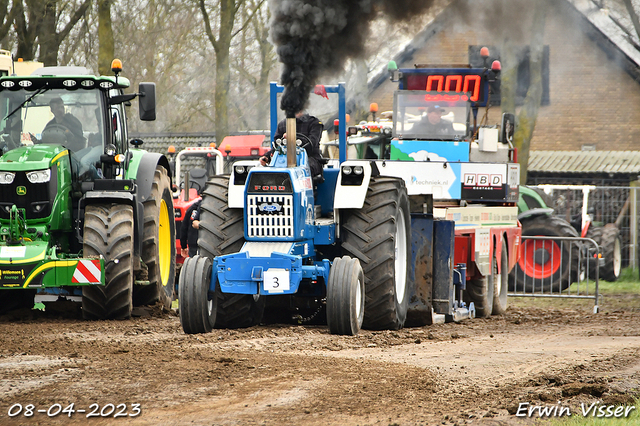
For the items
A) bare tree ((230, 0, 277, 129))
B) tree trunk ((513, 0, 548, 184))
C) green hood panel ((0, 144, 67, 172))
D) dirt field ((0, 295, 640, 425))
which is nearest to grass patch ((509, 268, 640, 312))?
tree trunk ((513, 0, 548, 184))

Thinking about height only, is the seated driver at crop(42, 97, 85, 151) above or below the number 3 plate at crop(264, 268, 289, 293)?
above

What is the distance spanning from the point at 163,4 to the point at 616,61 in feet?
53.3

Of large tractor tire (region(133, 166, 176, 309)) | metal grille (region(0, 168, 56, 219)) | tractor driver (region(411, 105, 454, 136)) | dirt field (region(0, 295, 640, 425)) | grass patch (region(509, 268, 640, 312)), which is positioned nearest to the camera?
dirt field (region(0, 295, 640, 425))

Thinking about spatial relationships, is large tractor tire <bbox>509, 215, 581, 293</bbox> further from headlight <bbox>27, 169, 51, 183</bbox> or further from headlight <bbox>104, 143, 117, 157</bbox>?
headlight <bbox>27, 169, 51, 183</bbox>

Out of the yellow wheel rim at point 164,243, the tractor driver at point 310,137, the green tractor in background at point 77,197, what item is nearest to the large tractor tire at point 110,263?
the green tractor in background at point 77,197

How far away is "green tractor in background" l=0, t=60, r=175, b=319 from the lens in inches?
373

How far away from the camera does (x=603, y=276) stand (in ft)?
63.1

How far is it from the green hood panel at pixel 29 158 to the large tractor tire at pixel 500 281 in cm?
602

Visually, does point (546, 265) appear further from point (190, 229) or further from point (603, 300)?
point (190, 229)

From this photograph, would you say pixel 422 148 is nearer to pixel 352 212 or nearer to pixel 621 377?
pixel 352 212

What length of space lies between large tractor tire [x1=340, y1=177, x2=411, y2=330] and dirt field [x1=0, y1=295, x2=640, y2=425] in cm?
22

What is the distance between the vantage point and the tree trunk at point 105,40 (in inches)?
794

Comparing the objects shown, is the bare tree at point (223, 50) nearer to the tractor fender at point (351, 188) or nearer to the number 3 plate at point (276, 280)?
the tractor fender at point (351, 188)

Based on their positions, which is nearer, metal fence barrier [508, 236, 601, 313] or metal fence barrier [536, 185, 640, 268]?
metal fence barrier [508, 236, 601, 313]
